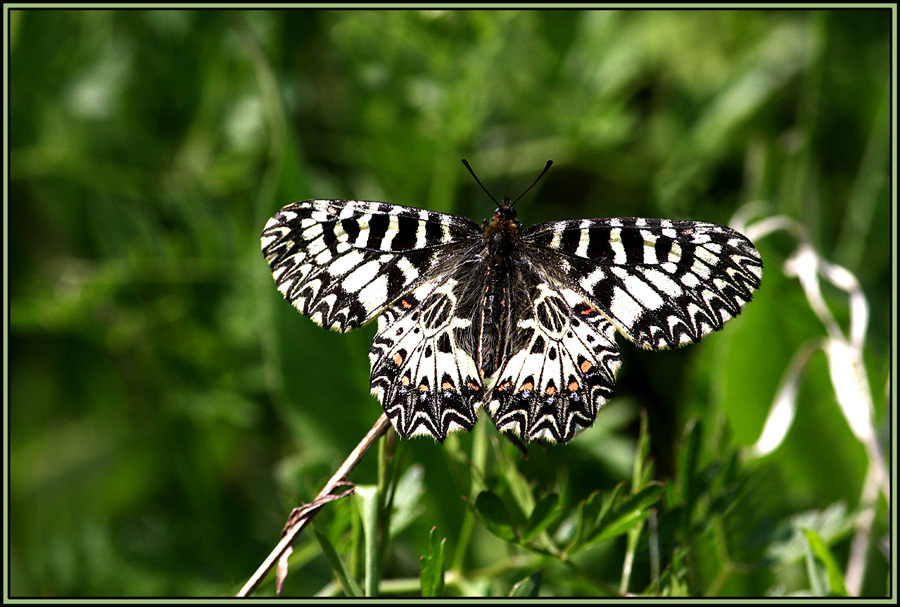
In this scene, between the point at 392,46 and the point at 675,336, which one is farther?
the point at 392,46

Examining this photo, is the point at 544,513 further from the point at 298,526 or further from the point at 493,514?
the point at 298,526

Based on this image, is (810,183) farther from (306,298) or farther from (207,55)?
(207,55)

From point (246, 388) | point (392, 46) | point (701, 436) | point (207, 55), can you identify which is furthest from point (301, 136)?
point (701, 436)

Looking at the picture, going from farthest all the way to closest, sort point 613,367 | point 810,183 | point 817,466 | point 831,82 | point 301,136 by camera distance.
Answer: point 301,136 → point 831,82 → point 810,183 → point 817,466 → point 613,367

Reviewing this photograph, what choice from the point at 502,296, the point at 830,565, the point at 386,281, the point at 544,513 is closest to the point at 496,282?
the point at 502,296

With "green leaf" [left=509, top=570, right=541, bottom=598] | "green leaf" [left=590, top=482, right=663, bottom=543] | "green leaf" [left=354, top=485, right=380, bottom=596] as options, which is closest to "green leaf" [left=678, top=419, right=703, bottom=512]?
"green leaf" [left=590, top=482, right=663, bottom=543]

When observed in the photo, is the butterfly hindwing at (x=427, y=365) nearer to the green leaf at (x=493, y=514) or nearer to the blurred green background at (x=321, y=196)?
the green leaf at (x=493, y=514)
